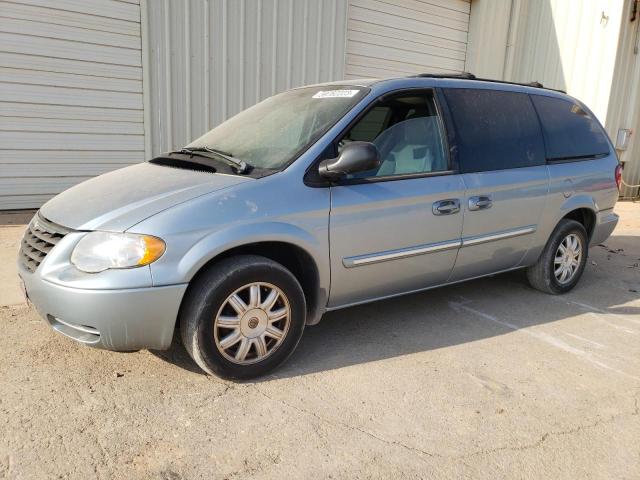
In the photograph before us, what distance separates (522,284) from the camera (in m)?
5.24

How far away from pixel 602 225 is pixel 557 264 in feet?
2.18

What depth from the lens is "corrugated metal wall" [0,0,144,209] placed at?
21.3ft

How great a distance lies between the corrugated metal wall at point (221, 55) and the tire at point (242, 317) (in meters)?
4.97

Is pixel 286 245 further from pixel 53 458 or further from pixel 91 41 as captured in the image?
pixel 91 41

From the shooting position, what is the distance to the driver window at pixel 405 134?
365 centimetres

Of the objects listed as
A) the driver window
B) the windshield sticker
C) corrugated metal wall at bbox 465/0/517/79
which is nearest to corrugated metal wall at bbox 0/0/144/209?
the windshield sticker

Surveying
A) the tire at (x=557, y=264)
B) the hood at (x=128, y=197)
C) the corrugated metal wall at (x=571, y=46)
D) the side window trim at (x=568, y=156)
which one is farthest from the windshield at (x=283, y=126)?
the corrugated metal wall at (x=571, y=46)

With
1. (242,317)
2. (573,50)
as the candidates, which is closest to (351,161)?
(242,317)

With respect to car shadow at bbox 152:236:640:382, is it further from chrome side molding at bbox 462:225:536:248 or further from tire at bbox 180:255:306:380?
chrome side molding at bbox 462:225:536:248

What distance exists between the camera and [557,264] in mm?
4922

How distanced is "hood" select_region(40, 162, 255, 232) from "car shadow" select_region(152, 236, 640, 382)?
0.91 meters

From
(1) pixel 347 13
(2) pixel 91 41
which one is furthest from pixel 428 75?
(1) pixel 347 13

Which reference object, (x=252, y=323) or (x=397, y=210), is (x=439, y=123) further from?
(x=252, y=323)

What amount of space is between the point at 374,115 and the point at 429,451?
2.15m
